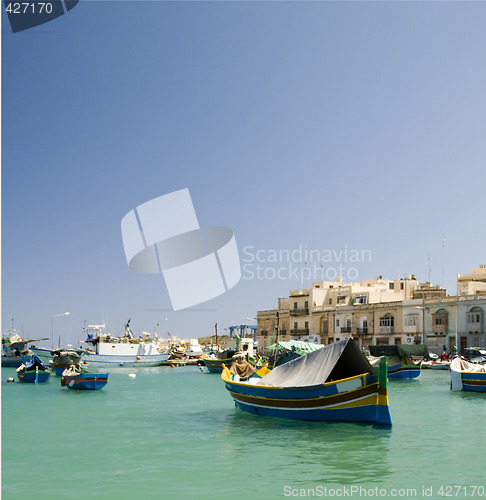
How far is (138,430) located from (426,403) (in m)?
14.0

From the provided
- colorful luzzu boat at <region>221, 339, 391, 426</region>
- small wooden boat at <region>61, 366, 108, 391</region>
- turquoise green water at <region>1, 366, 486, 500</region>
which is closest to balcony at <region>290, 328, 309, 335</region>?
small wooden boat at <region>61, 366, 108, 391</region>

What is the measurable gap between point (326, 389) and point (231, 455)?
4.43m

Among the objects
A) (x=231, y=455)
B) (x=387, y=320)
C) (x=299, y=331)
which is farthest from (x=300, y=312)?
(x=231, y=455)

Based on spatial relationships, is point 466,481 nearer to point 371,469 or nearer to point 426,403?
point 371,469

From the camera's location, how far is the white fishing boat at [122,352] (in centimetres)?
6981

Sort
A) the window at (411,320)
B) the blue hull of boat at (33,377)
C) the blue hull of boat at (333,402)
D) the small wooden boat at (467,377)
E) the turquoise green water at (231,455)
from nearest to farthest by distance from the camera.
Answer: the turquoise green water at (231,455) < the blue hull of boat at (333,402) < the small wooden boat at (467,377) < the blue hull of boat at (33,377) < the window at (411,320)

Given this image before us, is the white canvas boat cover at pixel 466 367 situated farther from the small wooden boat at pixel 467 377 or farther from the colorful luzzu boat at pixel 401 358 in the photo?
the colorful luzzu boat at pixel 401 358

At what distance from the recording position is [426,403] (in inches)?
1049

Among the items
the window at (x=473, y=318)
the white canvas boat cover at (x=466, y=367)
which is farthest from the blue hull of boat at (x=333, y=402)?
the window at (x=473, y=318)

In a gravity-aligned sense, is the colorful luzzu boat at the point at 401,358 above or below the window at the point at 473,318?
below

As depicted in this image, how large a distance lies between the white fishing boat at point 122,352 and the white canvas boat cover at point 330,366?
5334cm

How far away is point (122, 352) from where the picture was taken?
7175cm

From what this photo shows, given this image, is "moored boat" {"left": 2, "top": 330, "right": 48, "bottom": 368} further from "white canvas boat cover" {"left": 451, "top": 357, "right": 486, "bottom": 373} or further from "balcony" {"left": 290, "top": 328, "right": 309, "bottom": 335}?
"white canvas boat cover" {"left": 451, "top": 357, "right": 486, "bottom": 373}

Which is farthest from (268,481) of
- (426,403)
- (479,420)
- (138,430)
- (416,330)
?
(416,330)
